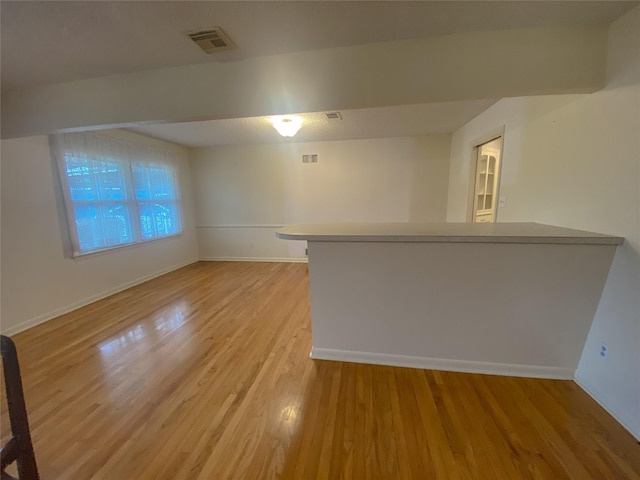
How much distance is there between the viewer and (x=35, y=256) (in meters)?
2.85

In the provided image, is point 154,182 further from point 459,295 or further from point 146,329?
point 459,295

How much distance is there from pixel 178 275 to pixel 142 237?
0.87 m

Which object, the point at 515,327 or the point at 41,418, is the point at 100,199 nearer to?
the point at 41,418

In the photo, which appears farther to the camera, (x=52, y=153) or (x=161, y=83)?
(x=52, y=153)

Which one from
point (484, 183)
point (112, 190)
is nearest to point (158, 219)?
point (112, 190)

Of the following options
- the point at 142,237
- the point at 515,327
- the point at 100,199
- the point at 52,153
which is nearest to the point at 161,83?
the point at 52,153

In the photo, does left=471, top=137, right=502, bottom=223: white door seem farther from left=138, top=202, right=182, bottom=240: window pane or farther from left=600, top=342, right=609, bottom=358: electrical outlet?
left=138, top=202, right=182, bottom=240: window pane

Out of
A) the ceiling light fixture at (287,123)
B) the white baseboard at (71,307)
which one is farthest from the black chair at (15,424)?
the ceiling light fixture at (287,123)

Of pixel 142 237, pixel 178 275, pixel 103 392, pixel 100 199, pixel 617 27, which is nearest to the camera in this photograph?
pixel 617 27

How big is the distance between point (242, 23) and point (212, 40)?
0.29 metres

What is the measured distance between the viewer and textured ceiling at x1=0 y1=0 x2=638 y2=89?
1411 mm

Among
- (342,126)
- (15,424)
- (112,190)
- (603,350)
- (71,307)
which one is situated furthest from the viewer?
(342,126)

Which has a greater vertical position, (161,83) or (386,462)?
(161,83)

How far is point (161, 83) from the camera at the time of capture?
2.08 meters
